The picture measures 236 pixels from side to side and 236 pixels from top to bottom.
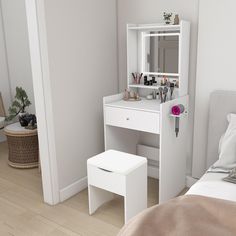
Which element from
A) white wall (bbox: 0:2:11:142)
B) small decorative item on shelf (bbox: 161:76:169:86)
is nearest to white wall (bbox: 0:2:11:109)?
white wall (bbox: 0:2:11:142)

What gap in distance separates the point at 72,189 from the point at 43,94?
89cm

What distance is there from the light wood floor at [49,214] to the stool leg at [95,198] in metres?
0.05

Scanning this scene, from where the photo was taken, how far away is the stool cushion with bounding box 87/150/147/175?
202cm

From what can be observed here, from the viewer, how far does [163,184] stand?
231cm

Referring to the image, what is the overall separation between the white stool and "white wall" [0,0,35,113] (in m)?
1.91

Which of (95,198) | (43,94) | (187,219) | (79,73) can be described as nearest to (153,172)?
(95,198)

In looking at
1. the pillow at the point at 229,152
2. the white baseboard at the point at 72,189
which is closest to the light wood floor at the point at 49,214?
the white baseboard at the point at 72,189

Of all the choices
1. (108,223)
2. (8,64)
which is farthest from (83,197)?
(8,64)

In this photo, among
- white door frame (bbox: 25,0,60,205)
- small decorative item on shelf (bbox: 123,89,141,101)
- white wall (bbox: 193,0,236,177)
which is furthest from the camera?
small decorative item on shelf (bbox: 123,89,141,101)

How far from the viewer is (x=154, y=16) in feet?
8.46

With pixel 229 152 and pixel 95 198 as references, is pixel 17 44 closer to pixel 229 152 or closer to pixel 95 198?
pixel 95 198

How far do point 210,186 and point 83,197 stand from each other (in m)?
1.21

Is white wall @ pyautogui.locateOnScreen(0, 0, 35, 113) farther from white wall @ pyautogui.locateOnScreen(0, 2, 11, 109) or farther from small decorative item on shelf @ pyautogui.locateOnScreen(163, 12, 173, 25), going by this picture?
small decorative item on shelf @ pyautogui.locateOnScreen(163, 12, 173, 25)

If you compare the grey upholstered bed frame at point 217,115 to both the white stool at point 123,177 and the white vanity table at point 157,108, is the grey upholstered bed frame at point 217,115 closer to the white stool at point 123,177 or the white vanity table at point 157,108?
the white vanity table at point 157,108
